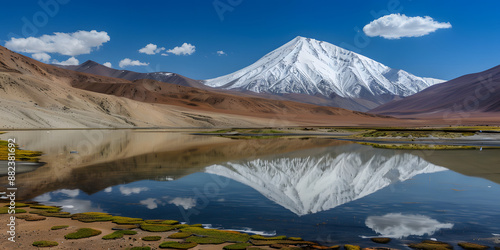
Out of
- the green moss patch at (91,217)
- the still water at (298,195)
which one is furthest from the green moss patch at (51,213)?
the still water at (298,195)

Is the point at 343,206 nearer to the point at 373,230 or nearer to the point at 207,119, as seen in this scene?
the point at 373,230

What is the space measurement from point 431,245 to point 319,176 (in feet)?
42.4

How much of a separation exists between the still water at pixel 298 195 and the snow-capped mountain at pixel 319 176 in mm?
59

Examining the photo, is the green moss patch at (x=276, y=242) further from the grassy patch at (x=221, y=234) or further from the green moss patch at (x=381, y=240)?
the green moss patch at (x=381, y=240)

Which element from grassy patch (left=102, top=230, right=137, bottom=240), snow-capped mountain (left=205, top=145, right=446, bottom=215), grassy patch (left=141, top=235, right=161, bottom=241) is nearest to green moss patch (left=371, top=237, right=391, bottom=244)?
snow-capped mountain (left=205, top=145, right=446, bottom=215)

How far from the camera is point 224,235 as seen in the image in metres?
11.5

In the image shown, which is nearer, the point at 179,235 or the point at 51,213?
the point at 179,235

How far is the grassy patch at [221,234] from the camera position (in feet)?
36.8

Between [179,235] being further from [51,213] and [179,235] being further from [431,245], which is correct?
[431,245]

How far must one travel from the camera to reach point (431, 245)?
10.8 metres

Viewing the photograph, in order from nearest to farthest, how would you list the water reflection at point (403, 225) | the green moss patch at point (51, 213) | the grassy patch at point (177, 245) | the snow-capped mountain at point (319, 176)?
1. the grassy patch at point (177, 245)
2. the water reflection at point (403, 225)
3. the green moss patch at point (51, 213)
4. the snow-capped mountain at point (319, 176)

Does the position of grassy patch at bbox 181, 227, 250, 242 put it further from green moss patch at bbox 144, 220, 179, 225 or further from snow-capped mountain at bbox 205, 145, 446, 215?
snow-capped mountain at bbox 205, 145, 446, 215

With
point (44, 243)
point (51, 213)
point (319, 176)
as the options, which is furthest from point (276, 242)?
point (319, 176)

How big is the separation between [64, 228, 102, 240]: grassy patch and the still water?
247cm
